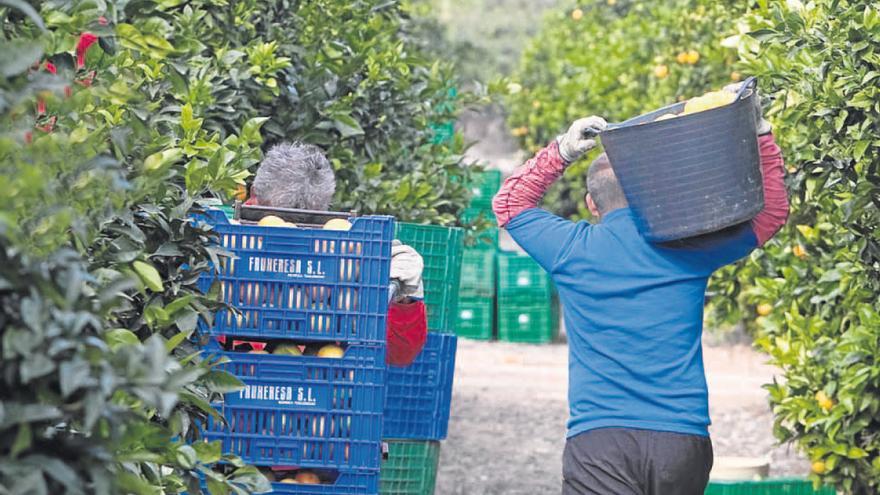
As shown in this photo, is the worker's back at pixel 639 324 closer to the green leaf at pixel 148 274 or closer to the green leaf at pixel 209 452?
the green leaf at pixel 209 452

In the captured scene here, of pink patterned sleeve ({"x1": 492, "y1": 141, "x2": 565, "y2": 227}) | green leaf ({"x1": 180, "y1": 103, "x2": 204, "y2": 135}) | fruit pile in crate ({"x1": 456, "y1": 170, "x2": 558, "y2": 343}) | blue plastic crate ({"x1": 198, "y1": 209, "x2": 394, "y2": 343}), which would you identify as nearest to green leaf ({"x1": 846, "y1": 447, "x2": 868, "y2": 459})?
pink patterned sleeve ({"x1": 492, "y1": 141, "x2": 565, "y2": 227})

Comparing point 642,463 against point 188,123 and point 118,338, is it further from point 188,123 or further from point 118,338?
point 118,338

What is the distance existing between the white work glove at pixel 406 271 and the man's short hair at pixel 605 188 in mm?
555

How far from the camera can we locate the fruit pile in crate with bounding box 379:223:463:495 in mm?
5477

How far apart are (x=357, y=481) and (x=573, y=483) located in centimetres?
59

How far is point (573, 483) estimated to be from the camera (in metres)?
3.76

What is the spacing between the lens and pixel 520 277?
12.6 metres

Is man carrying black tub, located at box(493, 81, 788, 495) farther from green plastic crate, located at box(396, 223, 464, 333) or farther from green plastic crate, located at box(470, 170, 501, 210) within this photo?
green plastic crate, located at box(470, 170, 501, 210)

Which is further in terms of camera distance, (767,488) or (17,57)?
(767,488)

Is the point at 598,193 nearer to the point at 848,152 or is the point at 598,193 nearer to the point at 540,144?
the point at 848,152

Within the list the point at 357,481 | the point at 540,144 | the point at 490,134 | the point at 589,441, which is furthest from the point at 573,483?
the point at 490,134

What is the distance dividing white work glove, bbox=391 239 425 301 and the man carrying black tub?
1.36 ft

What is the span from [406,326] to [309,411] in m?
0.47

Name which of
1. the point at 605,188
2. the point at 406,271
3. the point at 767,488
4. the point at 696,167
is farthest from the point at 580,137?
the point at 767,488
